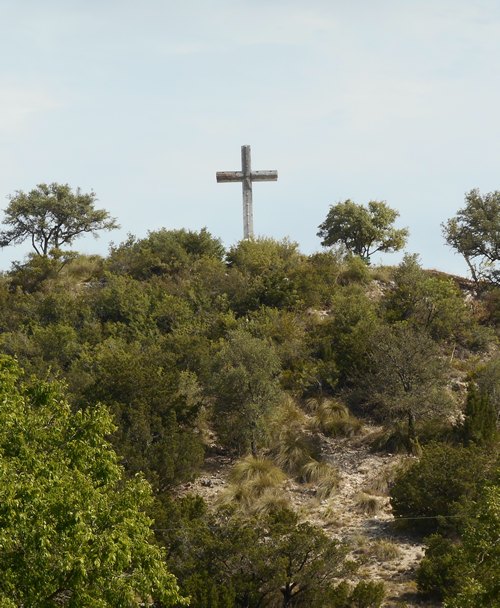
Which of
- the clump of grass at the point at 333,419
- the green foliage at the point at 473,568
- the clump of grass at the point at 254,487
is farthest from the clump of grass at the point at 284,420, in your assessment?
the green foliage at the point at 473,568

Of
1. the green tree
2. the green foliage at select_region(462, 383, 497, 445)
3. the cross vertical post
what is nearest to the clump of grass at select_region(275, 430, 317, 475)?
the green foliage at select_region(462, 383, 497, 445)

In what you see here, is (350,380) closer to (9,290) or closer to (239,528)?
(239,528)

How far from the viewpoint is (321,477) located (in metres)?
28.6

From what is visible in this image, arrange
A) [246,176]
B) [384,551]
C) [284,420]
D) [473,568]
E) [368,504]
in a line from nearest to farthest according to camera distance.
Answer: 1. [473,568]
2. [384,551]
3. [368,504]
4. [284,420]
5. [246,176]

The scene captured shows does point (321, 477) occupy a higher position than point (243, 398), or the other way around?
point (243, 398)

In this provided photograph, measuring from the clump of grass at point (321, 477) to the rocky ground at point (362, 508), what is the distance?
0.17 m

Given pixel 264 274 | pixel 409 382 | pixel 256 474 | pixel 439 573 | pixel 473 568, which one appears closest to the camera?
pixel 473 568

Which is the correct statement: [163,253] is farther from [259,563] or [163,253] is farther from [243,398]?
[259,563]

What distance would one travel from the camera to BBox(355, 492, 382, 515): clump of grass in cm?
2679

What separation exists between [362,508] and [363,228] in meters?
23.0

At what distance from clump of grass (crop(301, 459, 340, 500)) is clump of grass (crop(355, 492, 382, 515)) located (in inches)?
38.5

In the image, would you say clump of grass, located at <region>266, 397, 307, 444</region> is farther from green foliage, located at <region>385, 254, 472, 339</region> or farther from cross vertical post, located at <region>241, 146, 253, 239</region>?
cross vertical post, located at <region>241, 146, 253, 239</region>

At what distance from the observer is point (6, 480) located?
15719mm

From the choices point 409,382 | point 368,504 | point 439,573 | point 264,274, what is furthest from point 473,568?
point 264,274
